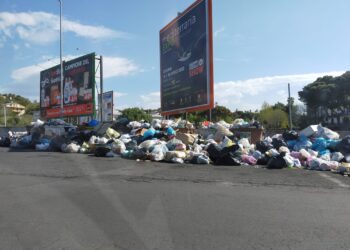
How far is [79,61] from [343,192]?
27004 millimetres

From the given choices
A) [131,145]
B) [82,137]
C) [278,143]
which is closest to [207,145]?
[278,143]

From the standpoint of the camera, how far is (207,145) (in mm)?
14523

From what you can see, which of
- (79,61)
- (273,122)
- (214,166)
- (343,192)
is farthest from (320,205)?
(273,122)

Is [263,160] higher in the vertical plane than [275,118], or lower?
lower

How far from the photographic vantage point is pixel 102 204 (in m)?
6.23

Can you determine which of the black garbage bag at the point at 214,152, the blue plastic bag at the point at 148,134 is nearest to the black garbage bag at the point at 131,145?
the blue plastic bag at the point at 148,134

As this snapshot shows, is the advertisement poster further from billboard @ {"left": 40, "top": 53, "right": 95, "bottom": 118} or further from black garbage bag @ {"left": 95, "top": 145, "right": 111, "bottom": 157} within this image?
black garbage bag @ {"left": 95, "top": 145, "right": 111, "bottom": 157}

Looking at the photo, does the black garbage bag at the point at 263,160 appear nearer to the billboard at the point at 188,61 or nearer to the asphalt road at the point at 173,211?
the asphalt road at the point at 173,211

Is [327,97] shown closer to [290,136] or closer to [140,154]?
[290,136]

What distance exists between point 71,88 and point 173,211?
93.5ft

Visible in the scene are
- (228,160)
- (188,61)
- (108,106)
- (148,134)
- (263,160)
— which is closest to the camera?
(228,160)

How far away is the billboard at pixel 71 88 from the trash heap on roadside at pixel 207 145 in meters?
10.0

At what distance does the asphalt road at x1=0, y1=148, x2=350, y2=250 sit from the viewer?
4398 millimetres

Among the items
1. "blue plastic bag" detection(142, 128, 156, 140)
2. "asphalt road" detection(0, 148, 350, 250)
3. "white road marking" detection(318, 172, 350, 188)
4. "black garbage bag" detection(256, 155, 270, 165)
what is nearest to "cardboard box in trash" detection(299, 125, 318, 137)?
"black garbage bag" detection(256, 155, 270, 165)
